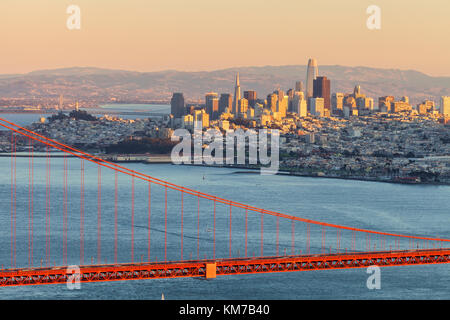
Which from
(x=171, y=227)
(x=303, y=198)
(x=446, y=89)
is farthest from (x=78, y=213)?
(x=446, y=89)

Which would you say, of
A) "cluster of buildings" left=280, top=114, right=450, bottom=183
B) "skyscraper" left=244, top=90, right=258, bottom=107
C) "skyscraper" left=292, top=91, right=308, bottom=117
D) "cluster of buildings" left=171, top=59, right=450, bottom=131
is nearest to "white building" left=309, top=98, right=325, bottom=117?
"cluster of buildings" left=171, top=59, right=450, bottom=131

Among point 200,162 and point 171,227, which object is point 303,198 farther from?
point 200,162

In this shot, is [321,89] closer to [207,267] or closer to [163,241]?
[163,241]

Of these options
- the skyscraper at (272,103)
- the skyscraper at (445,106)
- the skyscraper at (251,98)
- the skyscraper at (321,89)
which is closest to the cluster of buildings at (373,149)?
the skyscraper at (272,103)

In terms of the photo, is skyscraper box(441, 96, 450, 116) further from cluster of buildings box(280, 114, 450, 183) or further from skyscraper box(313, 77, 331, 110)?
skyscraper box(313, 77, 331, 110)

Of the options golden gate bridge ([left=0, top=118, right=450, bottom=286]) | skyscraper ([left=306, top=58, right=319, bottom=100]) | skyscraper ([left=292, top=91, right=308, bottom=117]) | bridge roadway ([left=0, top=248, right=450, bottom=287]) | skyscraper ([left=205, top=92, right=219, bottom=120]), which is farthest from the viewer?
skyscraper ([left=306, top=58, right=319, bottom=100])

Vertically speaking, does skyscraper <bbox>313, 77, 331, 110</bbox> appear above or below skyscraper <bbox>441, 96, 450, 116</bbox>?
above

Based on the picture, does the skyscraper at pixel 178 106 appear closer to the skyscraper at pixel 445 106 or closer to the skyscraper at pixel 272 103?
the skyscraper at pixel 272 103
